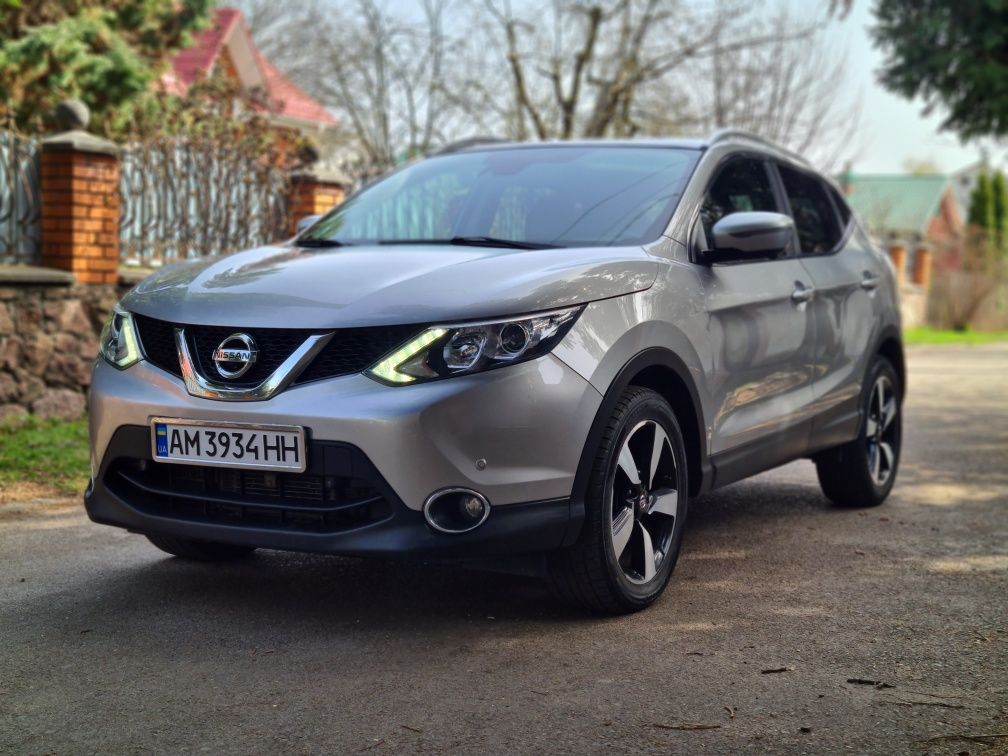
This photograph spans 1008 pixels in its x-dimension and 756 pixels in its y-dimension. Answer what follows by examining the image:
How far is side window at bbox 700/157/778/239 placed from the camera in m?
5.18

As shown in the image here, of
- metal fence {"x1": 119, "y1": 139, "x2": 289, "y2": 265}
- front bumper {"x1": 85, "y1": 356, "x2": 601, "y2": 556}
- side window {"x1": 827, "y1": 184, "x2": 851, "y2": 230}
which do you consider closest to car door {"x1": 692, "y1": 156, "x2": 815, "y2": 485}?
side window {"x1": 827, "y1": 184, "x2": 851, "y2": 230}

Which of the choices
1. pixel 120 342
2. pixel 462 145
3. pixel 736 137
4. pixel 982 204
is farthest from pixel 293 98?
pixel 982 204

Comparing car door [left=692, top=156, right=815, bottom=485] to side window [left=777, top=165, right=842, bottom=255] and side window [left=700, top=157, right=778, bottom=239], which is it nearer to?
side window [left=700, top=157, right=778, bottom=239]

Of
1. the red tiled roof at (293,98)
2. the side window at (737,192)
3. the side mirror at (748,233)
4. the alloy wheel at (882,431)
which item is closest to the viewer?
the side mirror at (748,233)

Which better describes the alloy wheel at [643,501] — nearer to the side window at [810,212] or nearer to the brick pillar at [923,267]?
the side window at [810,212]

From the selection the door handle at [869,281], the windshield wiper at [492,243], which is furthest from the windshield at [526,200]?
the door handle at [869,281]

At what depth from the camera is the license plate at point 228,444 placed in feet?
12.5

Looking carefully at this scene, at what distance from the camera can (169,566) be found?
5031mm

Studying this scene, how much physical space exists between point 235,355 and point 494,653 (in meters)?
1.23

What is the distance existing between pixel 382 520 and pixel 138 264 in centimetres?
643

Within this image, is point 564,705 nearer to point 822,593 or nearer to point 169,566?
point 822,593

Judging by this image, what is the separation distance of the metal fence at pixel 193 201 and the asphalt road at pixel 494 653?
4252mm

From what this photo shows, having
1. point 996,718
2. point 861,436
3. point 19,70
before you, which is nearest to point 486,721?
point 996,718

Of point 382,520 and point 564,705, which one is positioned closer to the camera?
point 564,705
